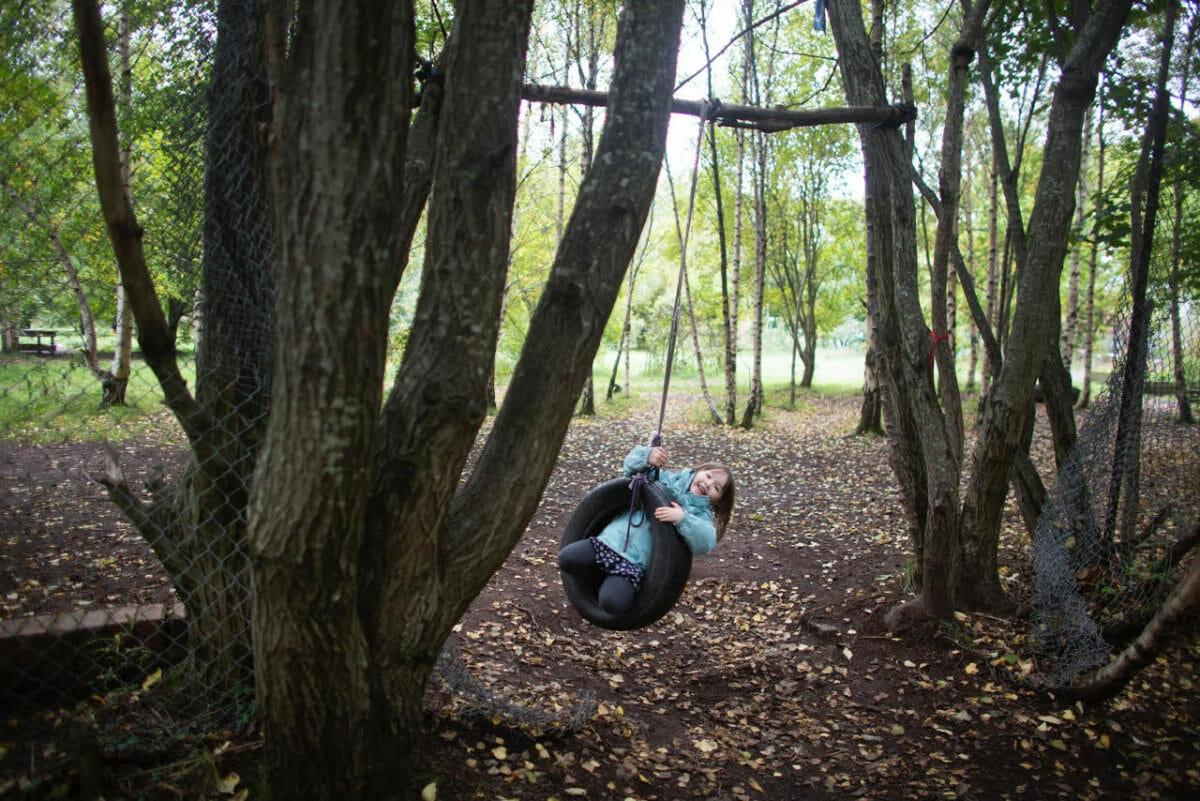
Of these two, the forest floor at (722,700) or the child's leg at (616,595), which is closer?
the forest floor at (722,700)

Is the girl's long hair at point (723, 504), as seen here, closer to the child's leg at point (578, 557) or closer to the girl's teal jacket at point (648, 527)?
the girl's teal jacket at point (648, 527)

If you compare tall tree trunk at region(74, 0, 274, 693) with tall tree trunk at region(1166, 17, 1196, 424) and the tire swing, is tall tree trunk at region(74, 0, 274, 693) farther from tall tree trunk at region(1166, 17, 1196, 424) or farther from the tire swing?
tall tree trunk at region(1166, 17, 1196, 424)

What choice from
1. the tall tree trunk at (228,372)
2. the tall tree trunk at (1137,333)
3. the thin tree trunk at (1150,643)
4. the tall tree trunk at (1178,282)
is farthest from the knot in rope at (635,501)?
the tall tree trunk at (1178,282)

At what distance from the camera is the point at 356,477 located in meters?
1.97

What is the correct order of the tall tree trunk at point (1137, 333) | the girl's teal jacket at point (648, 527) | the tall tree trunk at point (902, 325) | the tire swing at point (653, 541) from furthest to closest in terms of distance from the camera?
the tall tree trunk at point (1137, 333) → the tall tree trunk at point (902, 325) → the girl's teal jacket at point (648, 527) → the tire swing at point (653, 541)

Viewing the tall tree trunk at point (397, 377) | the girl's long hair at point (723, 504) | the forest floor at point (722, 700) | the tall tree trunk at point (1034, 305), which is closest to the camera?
the tall tree trunk at point (397, 377)

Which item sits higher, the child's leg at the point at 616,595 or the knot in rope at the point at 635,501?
the knot in rope at the point at 635,501

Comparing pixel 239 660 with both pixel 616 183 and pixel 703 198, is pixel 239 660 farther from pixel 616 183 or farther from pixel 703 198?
pixel 703 198

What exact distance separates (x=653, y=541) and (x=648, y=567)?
0.12 meters

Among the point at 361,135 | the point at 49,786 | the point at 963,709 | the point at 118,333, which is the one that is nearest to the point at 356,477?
the point at 361,135

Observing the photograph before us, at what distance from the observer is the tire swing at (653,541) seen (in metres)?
3.18

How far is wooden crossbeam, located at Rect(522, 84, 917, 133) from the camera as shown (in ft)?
11.4

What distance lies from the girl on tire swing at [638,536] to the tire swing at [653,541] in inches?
1.7

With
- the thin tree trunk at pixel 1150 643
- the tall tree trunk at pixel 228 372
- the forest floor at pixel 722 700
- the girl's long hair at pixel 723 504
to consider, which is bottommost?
the forest floor at pixel 722 700
